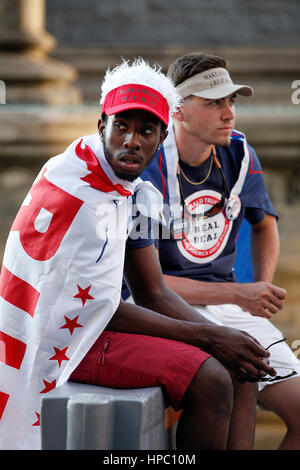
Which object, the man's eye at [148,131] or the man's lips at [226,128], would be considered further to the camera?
the man's lips at [226,128]

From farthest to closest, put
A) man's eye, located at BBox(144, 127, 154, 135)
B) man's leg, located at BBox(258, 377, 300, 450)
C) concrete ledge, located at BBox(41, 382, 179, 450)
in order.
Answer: man's leg, located at BBox(258, 377, 300, 450), man's eye, located at BBox(144, 127, 154, 135), concrete ledge, located at BBox(41, 382, 179, 450)

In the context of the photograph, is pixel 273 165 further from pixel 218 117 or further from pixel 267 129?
pixel 218 117

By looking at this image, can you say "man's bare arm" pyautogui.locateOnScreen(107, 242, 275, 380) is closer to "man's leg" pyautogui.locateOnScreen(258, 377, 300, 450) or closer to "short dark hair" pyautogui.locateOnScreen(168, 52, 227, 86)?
"man's leg" pyautogui.locateOnScreen(258, 377, 300, 450)

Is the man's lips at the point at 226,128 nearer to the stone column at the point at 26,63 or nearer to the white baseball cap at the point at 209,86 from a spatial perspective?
the white baseball cap at the point at 209,86

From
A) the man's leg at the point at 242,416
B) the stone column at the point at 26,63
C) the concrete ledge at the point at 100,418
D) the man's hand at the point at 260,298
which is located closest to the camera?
the concrete ledge at the point at 100,418

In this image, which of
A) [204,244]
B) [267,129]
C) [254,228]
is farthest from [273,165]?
[204,244]

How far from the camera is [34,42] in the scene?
21.5 ft

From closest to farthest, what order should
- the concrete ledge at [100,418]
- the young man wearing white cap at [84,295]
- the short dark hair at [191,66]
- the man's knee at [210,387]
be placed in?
the concrete ledge at [100,418]
the man's knee at [210,387]
the young man wearing white cap at [84,295]
the short dark hair at [191,66]

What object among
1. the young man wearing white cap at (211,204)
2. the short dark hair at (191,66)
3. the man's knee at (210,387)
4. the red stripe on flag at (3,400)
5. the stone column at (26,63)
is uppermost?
the stone column at (26,63)

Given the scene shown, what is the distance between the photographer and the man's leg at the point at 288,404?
3031 millimetres

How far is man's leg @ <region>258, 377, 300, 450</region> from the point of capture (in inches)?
119

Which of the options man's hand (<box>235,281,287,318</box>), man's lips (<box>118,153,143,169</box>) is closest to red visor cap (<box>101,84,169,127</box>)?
man's lips (<box>118,153,143,169</box>)

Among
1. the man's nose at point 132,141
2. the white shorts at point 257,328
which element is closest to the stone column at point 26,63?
the white shorts at point 257,328

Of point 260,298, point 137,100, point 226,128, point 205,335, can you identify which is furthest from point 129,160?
point 260,298
